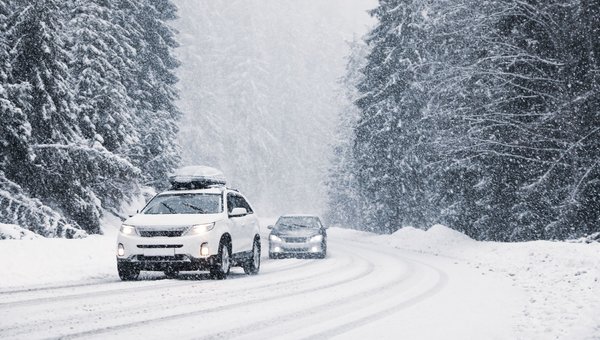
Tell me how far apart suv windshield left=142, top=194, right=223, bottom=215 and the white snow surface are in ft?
4.58

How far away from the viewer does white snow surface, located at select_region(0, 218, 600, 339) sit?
8008 mm

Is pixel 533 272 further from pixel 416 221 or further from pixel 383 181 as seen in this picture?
pixel 416 221

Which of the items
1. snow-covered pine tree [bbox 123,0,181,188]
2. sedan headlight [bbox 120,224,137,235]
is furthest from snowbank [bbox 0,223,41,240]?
snow-covered pine tree [bbox 123,0,181,188]

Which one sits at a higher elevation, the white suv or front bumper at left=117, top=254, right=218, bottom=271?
the white suv

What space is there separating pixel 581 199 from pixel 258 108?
3686 inches

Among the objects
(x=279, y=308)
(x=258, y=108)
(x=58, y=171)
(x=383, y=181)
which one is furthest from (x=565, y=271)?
(x=258, y=108)

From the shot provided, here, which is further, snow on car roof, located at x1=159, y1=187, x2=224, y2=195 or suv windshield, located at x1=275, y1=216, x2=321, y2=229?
suv windshield, located at x1=275, y1=216, x2=321, y2=229

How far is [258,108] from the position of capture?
116 metres

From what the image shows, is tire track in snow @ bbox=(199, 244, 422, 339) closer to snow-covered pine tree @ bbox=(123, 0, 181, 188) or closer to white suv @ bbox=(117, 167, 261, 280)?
white suv @ bbox=(117, 167, 261, 280)

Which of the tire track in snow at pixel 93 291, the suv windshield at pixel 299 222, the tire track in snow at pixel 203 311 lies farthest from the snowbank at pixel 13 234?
the suv windshield at pixel 299 222

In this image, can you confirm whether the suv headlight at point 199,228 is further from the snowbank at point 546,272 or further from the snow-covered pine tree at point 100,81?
the snow-covered pine tree at point 100,81

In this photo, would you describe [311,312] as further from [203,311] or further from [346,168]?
[346,168]

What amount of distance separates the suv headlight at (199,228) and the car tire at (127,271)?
4.21 ft

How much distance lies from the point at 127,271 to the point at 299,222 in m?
11.0
